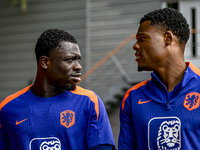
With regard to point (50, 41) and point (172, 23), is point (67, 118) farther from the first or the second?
point (172, 23)

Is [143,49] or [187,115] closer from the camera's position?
[187,115]

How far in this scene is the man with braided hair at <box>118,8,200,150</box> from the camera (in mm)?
2145

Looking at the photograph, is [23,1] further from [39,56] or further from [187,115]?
[187,115]

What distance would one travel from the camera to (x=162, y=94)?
7.56 feet

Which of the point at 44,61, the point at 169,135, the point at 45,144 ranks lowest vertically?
the point at 45,144

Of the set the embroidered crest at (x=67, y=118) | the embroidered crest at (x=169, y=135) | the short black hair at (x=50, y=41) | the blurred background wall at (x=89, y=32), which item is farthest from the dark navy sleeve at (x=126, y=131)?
the blurred background wall at (x=89, y=32)

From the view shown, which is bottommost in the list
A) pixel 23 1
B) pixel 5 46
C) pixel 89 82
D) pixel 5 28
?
pixel 89 82

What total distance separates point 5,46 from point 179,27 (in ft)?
27.4

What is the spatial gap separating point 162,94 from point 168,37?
0.46m

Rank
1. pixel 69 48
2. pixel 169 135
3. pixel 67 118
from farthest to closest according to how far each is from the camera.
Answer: pixel 69 48, pixel 67 118, pixel 169 135

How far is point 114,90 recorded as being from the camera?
7539 mm

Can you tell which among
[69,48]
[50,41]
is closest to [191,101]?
[69,48]

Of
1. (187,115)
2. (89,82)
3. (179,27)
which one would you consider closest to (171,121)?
(187,115)

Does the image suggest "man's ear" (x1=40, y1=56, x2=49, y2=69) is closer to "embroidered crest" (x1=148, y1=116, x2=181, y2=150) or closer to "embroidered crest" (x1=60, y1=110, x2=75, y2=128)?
"embroidered crest" (x1=60, y1=110, x2=75, y2=128)
